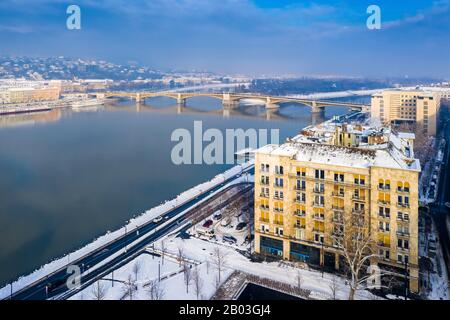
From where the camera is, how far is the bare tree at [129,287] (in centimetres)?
509

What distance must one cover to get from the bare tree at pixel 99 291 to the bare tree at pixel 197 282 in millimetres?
1149

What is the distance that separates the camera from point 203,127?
2055 cm

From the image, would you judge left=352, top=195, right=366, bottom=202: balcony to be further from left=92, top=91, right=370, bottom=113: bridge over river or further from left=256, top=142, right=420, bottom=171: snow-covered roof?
left=92, top=91, right=370, bottom=113: bridge over river

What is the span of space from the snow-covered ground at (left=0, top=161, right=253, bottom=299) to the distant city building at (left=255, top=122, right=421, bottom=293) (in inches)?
104

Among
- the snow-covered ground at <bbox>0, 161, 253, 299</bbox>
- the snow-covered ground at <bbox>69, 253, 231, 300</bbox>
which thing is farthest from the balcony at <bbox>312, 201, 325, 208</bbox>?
the snow-covered ground at <bbox>0, 161, 253, 299</bbox>

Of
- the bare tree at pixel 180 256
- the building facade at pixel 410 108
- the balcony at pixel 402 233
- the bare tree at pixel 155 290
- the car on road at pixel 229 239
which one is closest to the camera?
the bare tree at pixel 155 290

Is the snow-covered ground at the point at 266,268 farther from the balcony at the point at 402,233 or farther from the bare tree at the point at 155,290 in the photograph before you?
the bare tree at the point at 155,290

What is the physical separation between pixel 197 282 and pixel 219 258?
3.04 ft

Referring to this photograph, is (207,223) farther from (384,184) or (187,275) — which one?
(384,184)

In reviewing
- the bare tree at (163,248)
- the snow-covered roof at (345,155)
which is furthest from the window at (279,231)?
the bare tree at (163,248)

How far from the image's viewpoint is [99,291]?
4957mm

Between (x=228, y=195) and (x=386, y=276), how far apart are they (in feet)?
15.3
